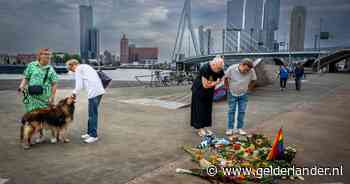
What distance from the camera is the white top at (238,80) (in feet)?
18.4

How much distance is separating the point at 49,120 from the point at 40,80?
0.73 m

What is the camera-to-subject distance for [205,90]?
517 centimetres

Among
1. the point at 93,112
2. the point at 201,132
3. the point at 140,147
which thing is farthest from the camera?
the point at 201,132

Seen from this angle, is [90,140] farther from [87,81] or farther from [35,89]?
[35,89]

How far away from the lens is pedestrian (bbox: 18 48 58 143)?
15.4 ft

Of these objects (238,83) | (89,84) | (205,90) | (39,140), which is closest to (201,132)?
(205,90)

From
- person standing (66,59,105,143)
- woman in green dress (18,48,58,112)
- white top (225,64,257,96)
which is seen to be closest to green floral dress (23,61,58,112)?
woman in green dress (18,48,58,112)

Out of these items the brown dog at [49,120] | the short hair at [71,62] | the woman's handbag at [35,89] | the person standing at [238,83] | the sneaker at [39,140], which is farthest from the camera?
the person standing at [238,83]

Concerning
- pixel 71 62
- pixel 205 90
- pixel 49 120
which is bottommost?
pixel 49 120

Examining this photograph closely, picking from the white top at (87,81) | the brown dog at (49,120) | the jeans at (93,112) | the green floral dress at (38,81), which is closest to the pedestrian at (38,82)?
the green floral dress at (38,81)

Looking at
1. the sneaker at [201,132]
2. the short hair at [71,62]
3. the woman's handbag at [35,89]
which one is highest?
the short hair at [71,62]

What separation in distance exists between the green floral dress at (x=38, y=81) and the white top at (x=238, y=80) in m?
3.47

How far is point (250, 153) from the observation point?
4430mm

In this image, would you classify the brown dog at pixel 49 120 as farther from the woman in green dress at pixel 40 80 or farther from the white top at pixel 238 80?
the white top at pixel 238 80
